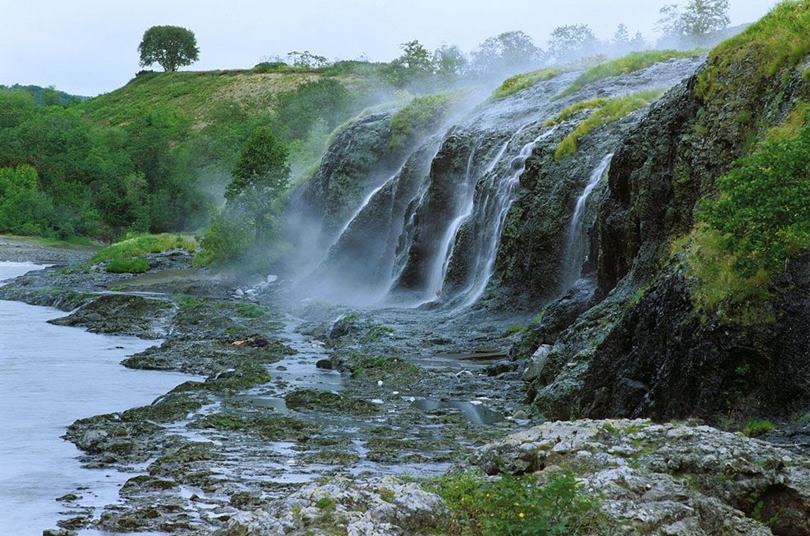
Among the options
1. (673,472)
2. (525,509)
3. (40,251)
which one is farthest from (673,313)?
(40,251)

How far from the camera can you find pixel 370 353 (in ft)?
80.5

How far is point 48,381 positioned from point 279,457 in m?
10.7

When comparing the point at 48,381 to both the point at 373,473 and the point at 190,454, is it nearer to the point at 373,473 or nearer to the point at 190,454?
the point at 190,454

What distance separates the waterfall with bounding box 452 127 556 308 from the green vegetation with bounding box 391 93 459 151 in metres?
16.0

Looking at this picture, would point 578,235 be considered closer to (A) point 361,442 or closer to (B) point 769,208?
(A) point 361,442

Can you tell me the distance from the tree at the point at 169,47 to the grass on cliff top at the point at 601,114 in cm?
14335

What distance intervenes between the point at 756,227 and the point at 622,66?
28.2 meters

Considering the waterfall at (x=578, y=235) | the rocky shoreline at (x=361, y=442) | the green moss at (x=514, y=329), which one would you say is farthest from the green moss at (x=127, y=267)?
the green moss at (x=514, y=329)

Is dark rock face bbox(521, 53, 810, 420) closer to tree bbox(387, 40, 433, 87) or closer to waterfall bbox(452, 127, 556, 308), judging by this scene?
waterfall bbox(452, 127, 556, 308)

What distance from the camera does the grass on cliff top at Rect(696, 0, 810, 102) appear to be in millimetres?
18469

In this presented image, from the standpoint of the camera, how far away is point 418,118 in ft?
167

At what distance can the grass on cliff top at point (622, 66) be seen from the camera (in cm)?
4019

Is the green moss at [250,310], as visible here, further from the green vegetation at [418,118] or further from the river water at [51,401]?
the green vegetation at [418,118]

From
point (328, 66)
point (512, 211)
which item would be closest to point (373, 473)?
point (512, 211)
